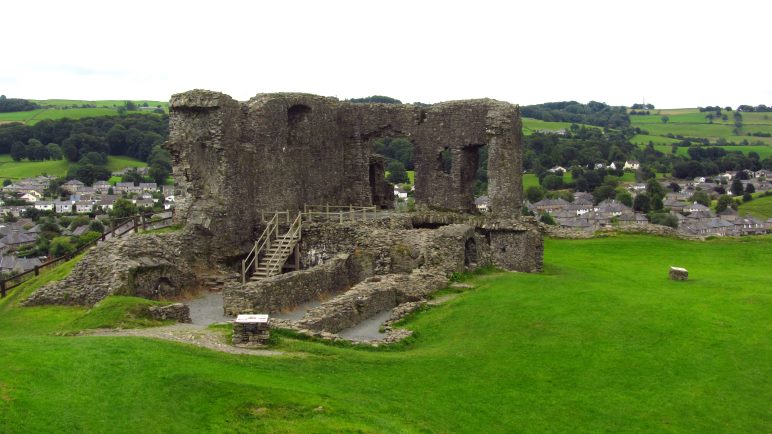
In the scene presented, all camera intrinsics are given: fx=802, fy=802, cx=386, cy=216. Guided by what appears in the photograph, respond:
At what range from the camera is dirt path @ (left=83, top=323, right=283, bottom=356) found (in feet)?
64.3

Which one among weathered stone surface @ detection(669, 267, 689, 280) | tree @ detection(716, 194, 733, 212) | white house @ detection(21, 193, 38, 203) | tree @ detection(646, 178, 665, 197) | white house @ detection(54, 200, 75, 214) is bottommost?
white house @ detection(54, 200, 75, 214)

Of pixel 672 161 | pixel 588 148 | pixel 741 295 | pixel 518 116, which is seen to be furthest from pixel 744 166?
pixel 741 295

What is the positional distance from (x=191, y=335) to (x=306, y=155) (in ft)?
59.3

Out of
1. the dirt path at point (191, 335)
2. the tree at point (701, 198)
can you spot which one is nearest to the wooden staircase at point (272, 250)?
the dirt path at point (191, 335)

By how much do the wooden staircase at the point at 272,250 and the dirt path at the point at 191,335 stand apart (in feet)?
29.4

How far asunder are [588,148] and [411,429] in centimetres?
14426

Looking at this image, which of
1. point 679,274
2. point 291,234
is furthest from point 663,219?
point 291,234

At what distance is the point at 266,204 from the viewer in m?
35.3

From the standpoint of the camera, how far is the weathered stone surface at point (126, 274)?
27.1m

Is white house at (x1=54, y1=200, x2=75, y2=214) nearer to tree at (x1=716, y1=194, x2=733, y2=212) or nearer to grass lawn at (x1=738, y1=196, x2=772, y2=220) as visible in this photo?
tree at (x1=716, y1=194, x2=733, y2=212)

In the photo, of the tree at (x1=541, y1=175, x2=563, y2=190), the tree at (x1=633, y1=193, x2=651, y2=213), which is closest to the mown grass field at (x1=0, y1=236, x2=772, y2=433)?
the tree at (x1=633, y1=193, x2=651, y2=213)

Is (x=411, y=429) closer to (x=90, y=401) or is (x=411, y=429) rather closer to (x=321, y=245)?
(x=90, y=401)

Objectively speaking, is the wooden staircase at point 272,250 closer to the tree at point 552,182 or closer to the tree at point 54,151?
the tree at point 552,182

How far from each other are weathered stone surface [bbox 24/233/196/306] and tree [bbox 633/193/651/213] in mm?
104971
